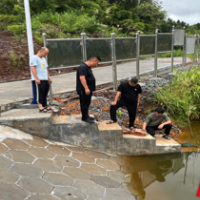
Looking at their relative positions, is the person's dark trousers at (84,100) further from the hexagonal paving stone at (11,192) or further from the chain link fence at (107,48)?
the hexagonal paving stone at (11,192)

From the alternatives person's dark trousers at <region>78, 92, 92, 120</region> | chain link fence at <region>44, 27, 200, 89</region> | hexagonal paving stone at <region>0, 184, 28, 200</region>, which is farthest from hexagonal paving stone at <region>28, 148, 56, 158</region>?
chain link fence at <region>44, 27, 200, 89</region>

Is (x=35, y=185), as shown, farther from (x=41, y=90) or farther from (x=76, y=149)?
(x=41, y=90)

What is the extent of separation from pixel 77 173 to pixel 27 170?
81cm

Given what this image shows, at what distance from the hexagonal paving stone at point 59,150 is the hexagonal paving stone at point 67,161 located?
0.15 metres

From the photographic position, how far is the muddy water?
3.56 meters

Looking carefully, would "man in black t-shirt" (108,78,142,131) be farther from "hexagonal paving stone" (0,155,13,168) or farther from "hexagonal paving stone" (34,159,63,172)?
"hexagonal paving stone" (0,155,13,168)

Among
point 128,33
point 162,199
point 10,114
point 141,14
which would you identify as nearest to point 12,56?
point 10,114

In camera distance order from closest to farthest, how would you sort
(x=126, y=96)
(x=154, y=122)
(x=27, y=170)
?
(x=27, y=170) → (x=126, y=96) → (x=154, y=122)

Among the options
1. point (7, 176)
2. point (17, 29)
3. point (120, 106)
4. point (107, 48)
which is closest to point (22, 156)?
point (7, 176)

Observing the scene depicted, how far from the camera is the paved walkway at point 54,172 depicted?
2.92m

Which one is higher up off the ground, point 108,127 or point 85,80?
point 85,80

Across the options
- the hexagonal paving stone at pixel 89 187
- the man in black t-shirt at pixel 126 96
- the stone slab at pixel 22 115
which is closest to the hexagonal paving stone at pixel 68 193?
the hexagonal paving stone at pixel 89 187

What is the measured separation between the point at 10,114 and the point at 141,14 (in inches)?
819

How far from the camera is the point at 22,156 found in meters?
3.55
